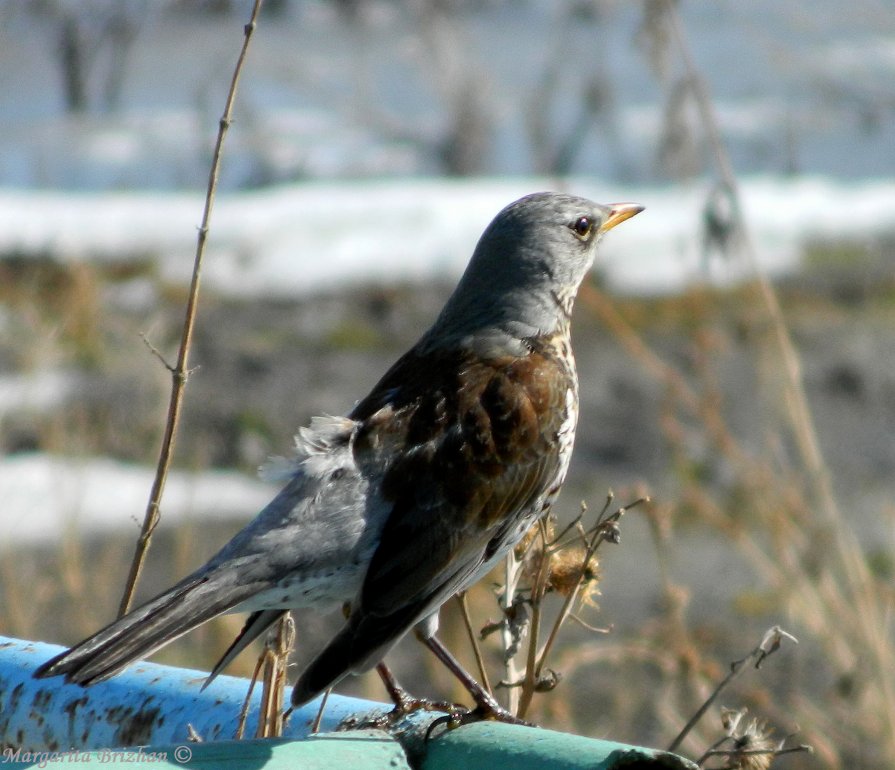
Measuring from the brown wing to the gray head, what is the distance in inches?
9.8

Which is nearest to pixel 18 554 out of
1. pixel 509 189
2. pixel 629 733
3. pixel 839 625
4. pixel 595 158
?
pixel 629 733

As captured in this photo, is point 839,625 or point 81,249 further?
point 81,249

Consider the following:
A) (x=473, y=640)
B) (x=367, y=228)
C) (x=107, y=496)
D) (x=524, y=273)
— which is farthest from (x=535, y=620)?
(x=367, y=228)

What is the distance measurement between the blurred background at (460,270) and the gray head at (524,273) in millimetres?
424

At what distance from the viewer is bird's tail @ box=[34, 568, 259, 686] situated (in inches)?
91.7

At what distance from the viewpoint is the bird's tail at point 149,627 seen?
2.33 metres

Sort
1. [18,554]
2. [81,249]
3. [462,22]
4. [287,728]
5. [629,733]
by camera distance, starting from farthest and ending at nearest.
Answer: [462,22]
[81,249]
[18,554]
[629,733]
[287,728]

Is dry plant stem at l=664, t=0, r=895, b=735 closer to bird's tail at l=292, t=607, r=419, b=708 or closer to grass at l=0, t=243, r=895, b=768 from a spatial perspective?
grass at l=0, t=243, r=895, b=768

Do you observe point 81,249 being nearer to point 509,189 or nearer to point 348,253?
point 348,253

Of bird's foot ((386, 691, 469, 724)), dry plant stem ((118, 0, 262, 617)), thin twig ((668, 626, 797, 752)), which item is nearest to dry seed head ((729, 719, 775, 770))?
thin twig ((668, 626, 797, 752))

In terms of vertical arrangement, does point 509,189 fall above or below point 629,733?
above

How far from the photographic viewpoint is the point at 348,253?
11.1 m

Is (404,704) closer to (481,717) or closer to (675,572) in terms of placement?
(481,717)

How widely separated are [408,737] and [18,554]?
450cm
